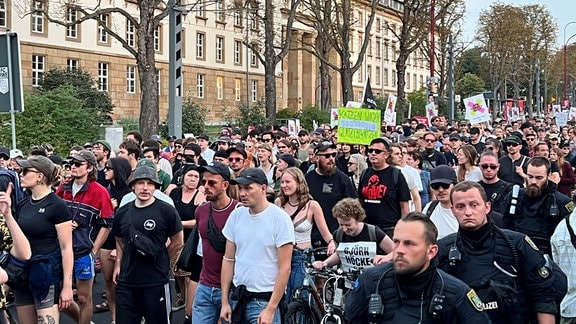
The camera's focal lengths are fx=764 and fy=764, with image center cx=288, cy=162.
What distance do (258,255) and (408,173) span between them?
14.2 feet

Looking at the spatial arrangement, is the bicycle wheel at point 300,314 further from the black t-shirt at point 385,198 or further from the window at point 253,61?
the window at point 253,61

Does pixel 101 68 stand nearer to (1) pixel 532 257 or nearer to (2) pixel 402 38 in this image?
(2) pixel 402 38

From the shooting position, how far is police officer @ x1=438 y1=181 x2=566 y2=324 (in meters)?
4.27

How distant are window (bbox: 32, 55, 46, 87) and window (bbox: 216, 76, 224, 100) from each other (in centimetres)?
1849

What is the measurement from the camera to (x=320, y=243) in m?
7.80

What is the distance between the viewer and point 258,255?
536 cm

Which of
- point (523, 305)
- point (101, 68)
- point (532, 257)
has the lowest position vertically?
point (523, 305)

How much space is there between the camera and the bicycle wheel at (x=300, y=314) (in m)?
6.34

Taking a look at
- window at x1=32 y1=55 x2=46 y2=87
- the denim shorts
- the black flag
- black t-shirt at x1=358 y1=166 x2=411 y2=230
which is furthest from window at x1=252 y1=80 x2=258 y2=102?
the denim shorts

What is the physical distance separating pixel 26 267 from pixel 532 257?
12.6 feet

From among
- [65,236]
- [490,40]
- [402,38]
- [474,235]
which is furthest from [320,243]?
[490,40]

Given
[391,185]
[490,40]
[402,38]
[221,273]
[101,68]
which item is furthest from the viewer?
[490,40]

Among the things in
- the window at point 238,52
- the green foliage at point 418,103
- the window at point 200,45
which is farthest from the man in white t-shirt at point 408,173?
the window at point 238,52

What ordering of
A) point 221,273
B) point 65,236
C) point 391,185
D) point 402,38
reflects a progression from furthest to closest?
point 402,38 < point 391,185 < point 65,236 < point 221,273
